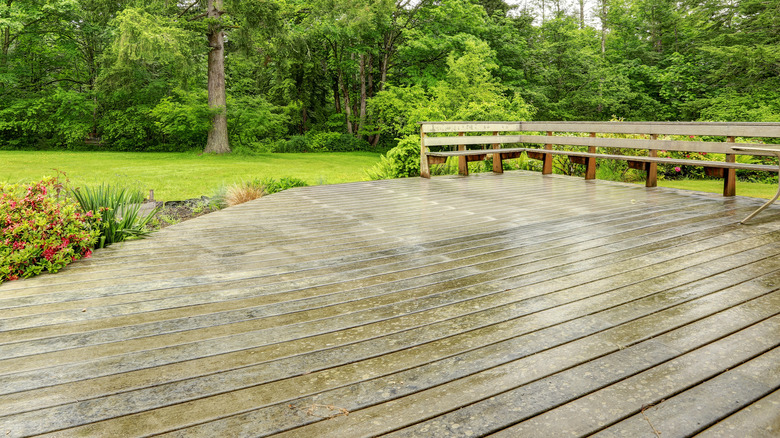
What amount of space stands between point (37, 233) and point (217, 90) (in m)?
17.3

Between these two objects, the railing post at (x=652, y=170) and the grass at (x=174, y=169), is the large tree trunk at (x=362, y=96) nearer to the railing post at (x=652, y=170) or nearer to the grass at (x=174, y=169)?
the grass at (x=174, y=169)

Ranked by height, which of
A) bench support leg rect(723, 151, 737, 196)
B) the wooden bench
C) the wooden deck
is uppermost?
the wooden bench

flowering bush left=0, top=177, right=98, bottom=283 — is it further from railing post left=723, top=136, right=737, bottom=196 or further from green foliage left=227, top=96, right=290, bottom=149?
green foliage left=227, top=96, right=290, bottom=149

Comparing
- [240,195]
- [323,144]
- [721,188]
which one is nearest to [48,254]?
[240,195]

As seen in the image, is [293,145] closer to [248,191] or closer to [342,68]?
[342,68]

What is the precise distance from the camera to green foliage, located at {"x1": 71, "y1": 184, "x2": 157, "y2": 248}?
3979 mm

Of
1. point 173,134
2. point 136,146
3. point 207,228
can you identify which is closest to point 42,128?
point 136,146

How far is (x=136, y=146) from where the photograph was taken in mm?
21969

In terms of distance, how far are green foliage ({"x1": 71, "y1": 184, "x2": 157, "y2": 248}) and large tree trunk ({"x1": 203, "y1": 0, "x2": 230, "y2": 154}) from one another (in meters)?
15.3

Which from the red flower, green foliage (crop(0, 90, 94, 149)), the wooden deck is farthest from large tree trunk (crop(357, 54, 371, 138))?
the red flower

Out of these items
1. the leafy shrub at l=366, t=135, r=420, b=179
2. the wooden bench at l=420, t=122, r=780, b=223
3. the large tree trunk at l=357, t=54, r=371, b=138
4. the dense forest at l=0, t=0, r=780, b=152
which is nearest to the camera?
the wooden bench at l=420, t=122, r=780, b=223

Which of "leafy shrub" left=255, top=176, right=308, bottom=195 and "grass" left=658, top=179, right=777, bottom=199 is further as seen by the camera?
"grass" left=658, top=179, right=777, bottom=199

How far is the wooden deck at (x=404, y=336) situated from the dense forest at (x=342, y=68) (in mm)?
12282

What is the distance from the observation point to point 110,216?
408 cm
